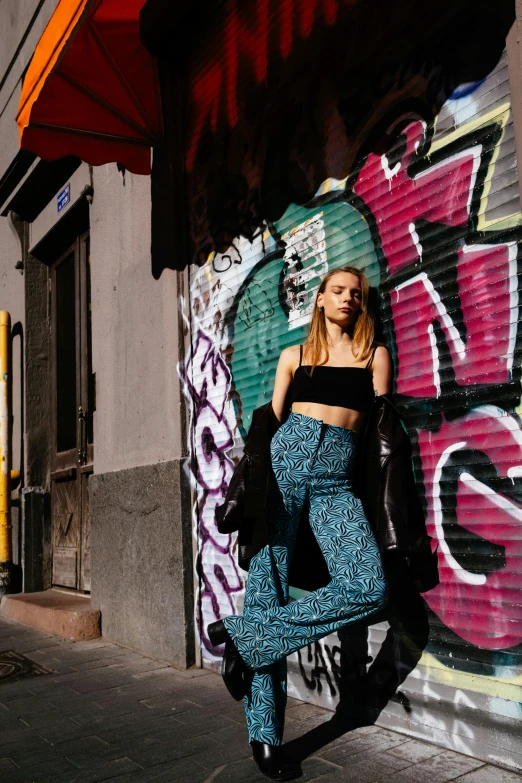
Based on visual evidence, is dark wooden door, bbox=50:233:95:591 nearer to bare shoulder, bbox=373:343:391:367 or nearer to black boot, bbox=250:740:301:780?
bare shoulder, bbox=373:343:391:367

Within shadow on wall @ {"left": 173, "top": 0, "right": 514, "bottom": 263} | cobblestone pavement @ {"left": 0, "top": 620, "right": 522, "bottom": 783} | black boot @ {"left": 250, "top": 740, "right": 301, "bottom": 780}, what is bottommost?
cobblestone pavement @ {"left": 0, "top": 620, "right": 522, "bottom": 783}

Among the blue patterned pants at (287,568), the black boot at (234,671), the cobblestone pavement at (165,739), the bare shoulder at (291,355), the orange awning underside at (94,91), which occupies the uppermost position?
the orange awning underside at (94,91)

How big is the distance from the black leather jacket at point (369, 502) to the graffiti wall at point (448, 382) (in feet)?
0.45

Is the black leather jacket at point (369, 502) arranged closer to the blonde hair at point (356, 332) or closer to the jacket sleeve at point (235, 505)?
the jacket sleeve at point (235, 505)

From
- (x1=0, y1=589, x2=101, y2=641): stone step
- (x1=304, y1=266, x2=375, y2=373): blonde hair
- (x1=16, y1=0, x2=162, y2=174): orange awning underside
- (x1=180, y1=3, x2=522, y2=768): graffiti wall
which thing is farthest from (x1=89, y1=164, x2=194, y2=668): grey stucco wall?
(x1=304, y1=266, x2=375, y2=373): blonde hair

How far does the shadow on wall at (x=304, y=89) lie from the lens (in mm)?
3154

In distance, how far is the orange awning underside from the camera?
4695 millimetres

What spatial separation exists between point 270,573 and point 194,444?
2.02 m

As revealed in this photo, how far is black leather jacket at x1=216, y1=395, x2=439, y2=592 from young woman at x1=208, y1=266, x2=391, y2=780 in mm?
66

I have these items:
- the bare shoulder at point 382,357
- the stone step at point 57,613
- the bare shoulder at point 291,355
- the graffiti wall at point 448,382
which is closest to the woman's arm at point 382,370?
the bare shoulder at point 382,357

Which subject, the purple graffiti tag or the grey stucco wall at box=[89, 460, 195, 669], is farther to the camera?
the grey stucco wall at box=[89, 460, 195, 669]

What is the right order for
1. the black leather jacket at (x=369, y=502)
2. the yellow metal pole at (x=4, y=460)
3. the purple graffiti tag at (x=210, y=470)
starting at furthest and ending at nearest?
the yellow metal pole at (x=4, y=460), the purple graffiti tag at (x=210, y=470), the black leather jacket at (x=369, y=502)

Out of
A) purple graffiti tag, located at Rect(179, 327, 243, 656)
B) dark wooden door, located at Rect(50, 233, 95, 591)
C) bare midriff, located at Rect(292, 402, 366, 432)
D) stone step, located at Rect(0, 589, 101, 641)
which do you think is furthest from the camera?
dark wooden door, located at Rect(50, 233, 95, 591)

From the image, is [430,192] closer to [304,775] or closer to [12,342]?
[304,775]
